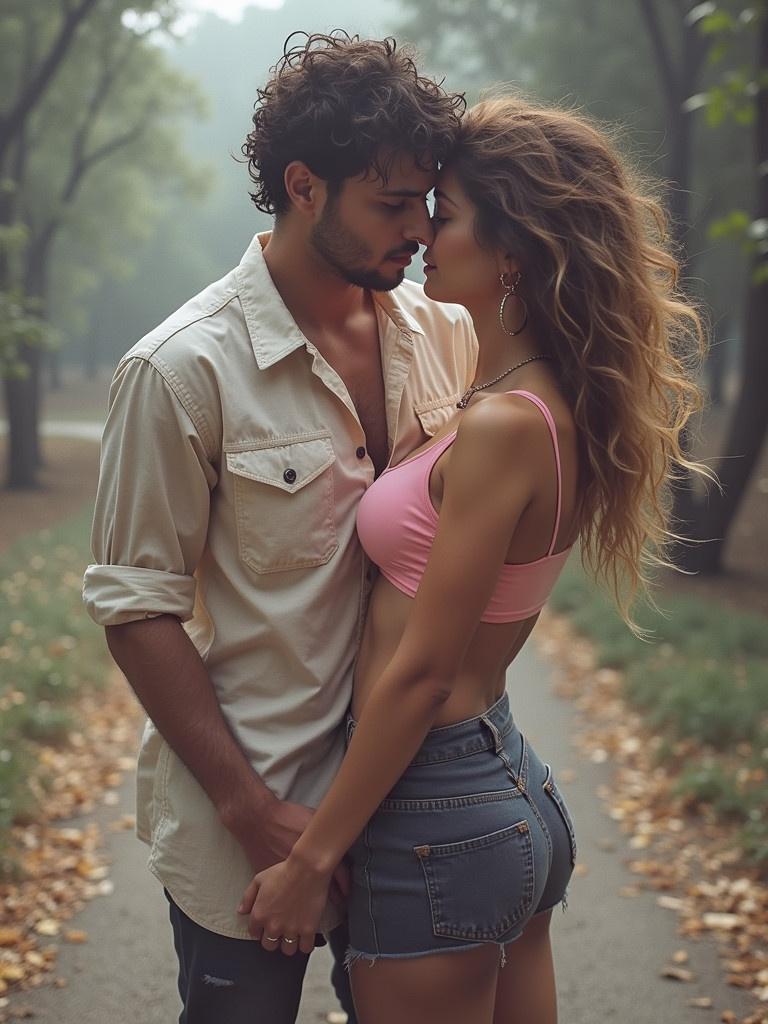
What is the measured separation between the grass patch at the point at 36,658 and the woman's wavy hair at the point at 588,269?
379cm

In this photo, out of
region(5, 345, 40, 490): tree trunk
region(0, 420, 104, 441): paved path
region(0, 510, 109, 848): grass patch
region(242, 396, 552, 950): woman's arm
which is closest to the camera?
region(242, 396, 552, 950): woman's arm

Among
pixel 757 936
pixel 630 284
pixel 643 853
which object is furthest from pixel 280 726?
pixel 643 853

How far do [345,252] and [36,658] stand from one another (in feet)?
20.5

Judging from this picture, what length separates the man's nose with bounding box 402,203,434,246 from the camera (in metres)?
2.45

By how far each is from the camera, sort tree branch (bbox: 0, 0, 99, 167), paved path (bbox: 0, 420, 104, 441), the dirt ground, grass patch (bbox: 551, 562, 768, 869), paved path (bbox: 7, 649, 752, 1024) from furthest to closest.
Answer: paved path (bbox: 0, 420, 104, 441) → tree branch (bbox: 0, 0, 99, 167) → the dirt ground → grass patch (bbox: 551, 562, 768, 869) → paved path (bbox: 7, 649, 752, 1024)

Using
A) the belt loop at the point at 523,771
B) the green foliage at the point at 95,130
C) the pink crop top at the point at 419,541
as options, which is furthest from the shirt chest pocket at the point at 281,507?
the green foliage at the point at 95,130

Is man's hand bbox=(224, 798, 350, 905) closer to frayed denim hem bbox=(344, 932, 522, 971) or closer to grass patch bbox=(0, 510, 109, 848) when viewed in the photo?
frayed denim hem bbox=(344, 932, 522, 971)

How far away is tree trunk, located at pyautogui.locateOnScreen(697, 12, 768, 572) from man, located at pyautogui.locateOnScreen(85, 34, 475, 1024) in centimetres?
776

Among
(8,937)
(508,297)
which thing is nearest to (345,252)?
(508,297)

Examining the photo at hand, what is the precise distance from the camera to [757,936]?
4.43 m

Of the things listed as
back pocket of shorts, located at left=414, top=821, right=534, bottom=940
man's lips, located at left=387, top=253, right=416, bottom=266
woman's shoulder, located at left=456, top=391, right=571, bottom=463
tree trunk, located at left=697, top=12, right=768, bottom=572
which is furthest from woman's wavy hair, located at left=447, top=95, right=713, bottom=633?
tree trunk, located at left=697, top=12, right=768, bottom=572

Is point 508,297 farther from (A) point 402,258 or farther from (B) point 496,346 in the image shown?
(A) point 402,258

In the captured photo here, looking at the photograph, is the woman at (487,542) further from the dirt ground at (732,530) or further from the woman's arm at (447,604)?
the dirt ground at (732,530)

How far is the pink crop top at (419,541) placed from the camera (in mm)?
2184
